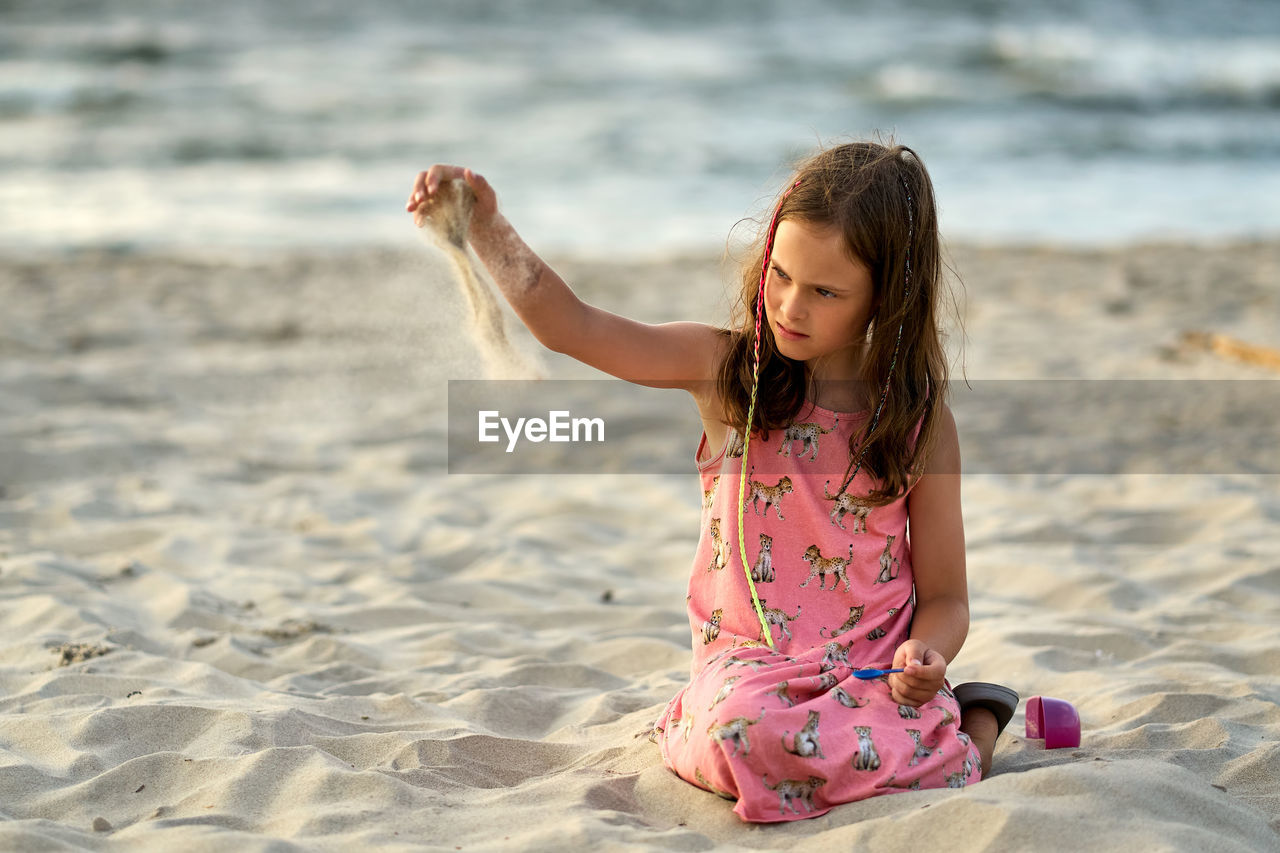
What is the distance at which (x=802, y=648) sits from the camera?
7.81 feet

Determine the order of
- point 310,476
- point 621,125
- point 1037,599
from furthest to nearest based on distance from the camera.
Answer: point 621,125
point 310,476
point 1037,599

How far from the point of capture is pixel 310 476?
16.3ft

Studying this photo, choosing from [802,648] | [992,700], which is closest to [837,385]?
[802,648]

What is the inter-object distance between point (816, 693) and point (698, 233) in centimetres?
883

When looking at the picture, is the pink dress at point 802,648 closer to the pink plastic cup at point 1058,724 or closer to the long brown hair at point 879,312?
the long brown hair at point 879,312

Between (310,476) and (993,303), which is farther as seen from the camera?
(993,303)

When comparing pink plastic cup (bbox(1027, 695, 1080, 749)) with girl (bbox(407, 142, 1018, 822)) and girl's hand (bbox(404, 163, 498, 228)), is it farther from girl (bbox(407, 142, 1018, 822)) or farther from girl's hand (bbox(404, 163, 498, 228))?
girl's hand (bbox(404, 163, 498, 228))

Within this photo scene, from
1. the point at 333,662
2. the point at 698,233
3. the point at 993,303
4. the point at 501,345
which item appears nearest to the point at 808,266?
the point at 501,345

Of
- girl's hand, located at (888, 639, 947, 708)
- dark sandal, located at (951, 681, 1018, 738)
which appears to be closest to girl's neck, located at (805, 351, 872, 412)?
girl's hand, located at (888, 639, 947, 708)

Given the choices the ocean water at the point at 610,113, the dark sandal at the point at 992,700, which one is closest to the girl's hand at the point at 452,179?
the dark sandal at the point at 992,700

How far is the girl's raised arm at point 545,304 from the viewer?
2.27m

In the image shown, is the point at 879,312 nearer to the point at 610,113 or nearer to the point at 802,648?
the point at 802,648

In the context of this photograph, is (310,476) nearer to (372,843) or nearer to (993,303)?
(372,843)

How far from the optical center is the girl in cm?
221
